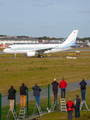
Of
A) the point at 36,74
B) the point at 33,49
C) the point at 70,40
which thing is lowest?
the point at 36,74

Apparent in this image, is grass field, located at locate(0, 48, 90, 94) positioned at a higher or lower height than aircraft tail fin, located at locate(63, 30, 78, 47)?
lower

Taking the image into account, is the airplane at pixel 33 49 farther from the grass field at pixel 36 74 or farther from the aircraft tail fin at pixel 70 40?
the grass field at pixel 36 74

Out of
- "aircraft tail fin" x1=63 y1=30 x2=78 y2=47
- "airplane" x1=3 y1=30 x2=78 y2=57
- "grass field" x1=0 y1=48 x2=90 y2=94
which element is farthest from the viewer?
"aircraft tail fin" x1=63 y1=30 x2=78 y2=47

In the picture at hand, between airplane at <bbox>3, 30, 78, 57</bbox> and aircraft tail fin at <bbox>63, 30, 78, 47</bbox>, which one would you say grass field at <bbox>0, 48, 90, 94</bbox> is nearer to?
airplane at <bbox>3, 30, 78, 57</bbox>

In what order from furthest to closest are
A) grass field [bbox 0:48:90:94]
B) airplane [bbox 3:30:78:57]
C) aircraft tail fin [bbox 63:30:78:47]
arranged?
aircraft tail fin [bbox 63:30:78:47]
airplane [bbox 3:30:78:57]
grass field [bbox 0:48:90:94]

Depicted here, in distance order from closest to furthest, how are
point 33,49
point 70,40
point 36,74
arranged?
point 36,74 < point 33,49 < point 70,40

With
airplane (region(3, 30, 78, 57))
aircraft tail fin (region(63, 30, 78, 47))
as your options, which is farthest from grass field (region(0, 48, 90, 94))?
aircraft tail fin (region(63, 30, 78, 47))

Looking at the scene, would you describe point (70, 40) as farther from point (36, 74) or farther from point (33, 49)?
point (36, 74)

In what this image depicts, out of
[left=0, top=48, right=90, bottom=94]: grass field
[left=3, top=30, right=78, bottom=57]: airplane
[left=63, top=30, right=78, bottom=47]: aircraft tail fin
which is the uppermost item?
[left=63, top=30, right=78, bottom=47]: aircraft tail fin

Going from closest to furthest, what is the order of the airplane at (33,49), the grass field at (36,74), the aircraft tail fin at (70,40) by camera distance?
1. the grass field at (36,74)
2. the airplane at (33,49)
3. the aircraft tail fin at (70,40)

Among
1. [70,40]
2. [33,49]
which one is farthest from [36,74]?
[70,40]

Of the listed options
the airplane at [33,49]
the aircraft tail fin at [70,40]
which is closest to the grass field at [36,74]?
the airplane at [33,49]

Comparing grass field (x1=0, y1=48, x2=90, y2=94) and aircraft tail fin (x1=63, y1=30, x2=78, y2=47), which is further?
aircraft tail fin (x1=63, y1=30, x2=78, y2=47)

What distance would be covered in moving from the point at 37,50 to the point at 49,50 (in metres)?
4.71
